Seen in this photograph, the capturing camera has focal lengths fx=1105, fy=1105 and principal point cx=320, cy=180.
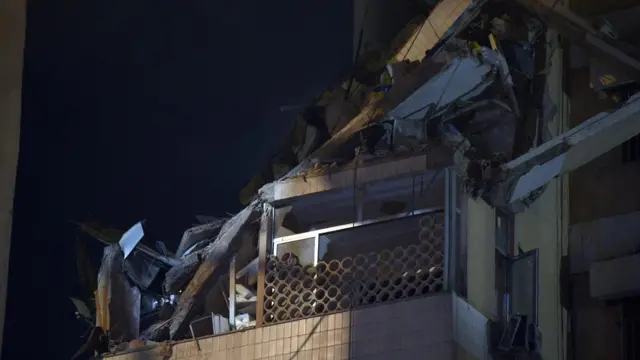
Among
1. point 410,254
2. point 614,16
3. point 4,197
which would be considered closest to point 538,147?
point 410,254

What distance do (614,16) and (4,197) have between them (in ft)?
30.1

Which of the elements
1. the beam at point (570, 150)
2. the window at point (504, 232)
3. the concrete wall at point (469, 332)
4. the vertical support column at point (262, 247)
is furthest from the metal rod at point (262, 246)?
the beam at point (570, 150)

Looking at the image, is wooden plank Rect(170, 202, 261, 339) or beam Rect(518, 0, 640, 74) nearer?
wooden plank Rect(170, 202, 261, 339)

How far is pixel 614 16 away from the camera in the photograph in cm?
1532

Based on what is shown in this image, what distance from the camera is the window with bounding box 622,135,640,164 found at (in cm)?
1470

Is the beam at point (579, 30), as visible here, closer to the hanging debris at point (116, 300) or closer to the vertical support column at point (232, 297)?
the vertical support column at point (232, 297)

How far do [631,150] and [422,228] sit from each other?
372 cm

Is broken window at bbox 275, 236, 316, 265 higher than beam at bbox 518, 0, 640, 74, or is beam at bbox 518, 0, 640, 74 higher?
beam at bbox 518, 0, 640, 74

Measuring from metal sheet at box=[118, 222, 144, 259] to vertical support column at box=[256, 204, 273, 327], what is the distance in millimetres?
1854

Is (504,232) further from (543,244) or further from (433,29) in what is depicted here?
(433,29)

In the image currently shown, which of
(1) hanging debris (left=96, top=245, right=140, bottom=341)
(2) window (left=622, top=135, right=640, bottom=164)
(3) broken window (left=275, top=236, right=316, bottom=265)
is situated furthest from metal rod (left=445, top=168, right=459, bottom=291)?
(1) hanging debris (left=96, top=245, right=140, bottom=341)

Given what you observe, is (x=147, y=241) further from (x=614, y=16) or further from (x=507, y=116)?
(x=614, y=16)

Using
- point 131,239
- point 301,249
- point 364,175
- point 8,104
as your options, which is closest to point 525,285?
point 364,175

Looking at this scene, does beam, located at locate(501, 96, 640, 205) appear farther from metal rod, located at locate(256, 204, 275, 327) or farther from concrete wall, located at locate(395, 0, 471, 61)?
metal rod, located at locate(256, 204, 275, 327)
